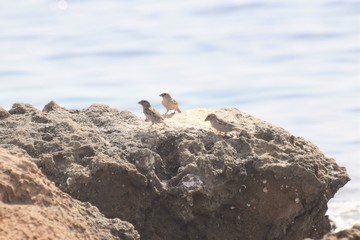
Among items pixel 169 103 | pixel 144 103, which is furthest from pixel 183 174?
pixel 169 103

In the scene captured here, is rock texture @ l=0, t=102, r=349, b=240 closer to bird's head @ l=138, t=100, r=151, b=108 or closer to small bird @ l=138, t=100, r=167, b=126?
small bird @ l=138, t=100, r=167, b=126

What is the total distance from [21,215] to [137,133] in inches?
144

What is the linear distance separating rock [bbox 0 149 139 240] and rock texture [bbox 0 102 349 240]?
2185mm

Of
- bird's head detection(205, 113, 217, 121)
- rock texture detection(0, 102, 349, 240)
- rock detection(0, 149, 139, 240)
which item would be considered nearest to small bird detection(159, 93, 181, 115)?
bird's head detection(205, 113, 217, 121)

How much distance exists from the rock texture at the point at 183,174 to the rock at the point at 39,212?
86.0 inches

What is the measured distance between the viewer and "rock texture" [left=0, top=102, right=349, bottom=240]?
360 inches

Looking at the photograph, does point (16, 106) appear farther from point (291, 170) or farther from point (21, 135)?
point (291, 170)

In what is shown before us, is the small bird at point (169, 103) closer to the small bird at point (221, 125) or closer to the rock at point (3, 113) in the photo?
the small bird at point (221, 125)

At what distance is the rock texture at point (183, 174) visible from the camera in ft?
30.0

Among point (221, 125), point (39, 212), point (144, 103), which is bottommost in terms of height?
point (39, 212)

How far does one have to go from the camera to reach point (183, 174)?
9.38 metres

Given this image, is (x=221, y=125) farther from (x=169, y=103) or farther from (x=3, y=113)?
(x=169, y=103)

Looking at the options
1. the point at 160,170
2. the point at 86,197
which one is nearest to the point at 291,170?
the point at 160,170

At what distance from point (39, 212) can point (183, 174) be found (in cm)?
313
